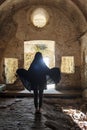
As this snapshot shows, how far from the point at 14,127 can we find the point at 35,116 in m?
1.35

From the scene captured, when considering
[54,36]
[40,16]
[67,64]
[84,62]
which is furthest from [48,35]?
[84,62]

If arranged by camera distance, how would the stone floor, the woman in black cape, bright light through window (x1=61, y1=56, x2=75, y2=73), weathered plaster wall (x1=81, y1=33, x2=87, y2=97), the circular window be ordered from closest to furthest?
the stone floor → the woman in black cape → weathered plaster wall (x1=81, y1=33, x2=87, y2=97) → the circular window → bright light through window (x1=61, y1=56, x2=75, y2=73)

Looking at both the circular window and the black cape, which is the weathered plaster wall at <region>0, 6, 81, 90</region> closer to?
the circular window

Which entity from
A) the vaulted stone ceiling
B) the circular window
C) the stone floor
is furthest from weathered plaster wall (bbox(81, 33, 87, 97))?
the stone floor

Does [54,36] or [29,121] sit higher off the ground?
[54,36]

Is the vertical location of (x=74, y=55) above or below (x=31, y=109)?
above

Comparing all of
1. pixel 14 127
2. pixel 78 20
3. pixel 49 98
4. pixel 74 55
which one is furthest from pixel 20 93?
pixel 14 127

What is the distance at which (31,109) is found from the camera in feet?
28.0

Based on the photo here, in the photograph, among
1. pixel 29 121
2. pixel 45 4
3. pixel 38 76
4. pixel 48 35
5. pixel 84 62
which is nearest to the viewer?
pixel 29 121

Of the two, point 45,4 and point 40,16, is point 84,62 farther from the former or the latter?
point 45,4

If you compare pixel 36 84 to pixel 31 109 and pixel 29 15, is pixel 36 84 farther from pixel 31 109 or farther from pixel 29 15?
pixel 29 15

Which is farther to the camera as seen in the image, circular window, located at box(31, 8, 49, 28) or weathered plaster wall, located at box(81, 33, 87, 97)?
circular window, located at box(31, 8, 49, 28)

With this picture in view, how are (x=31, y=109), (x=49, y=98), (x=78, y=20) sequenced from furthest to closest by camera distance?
1. (x=78, y=20)
2. (x=49, y=98)
3. (x=31, y=109)

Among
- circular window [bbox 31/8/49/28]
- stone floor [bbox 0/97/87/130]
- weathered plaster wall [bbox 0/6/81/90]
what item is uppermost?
circular window [bbox 31/8/49/28]
